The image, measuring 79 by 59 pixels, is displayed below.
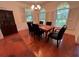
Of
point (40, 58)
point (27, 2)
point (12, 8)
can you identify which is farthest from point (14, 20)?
point (40, 58)

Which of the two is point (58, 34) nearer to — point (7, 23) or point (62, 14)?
point (62, 14)

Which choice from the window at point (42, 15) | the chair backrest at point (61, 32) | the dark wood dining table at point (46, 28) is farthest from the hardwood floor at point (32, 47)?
the window at point (42, 15)

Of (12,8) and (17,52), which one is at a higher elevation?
(12,8)

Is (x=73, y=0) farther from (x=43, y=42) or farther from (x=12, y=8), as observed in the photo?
(x=12, y=8)

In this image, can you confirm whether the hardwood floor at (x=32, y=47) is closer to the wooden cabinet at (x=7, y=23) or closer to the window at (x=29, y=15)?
the wooden cabinet at (x=7, y=23)

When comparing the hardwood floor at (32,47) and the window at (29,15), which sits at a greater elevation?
the window at (29,15)

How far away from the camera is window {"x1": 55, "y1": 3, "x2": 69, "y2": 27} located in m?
2.15

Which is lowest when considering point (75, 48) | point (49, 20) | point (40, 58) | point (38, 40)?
point (40, 58)

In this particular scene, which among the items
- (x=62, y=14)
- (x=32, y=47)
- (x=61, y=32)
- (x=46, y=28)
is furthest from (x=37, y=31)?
(x=62, y=14)

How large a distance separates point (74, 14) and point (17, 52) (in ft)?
3.74

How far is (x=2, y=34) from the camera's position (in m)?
2.13

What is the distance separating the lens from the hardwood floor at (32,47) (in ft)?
7.11

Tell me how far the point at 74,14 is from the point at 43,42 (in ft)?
2.27

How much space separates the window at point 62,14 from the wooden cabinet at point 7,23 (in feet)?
2.42
